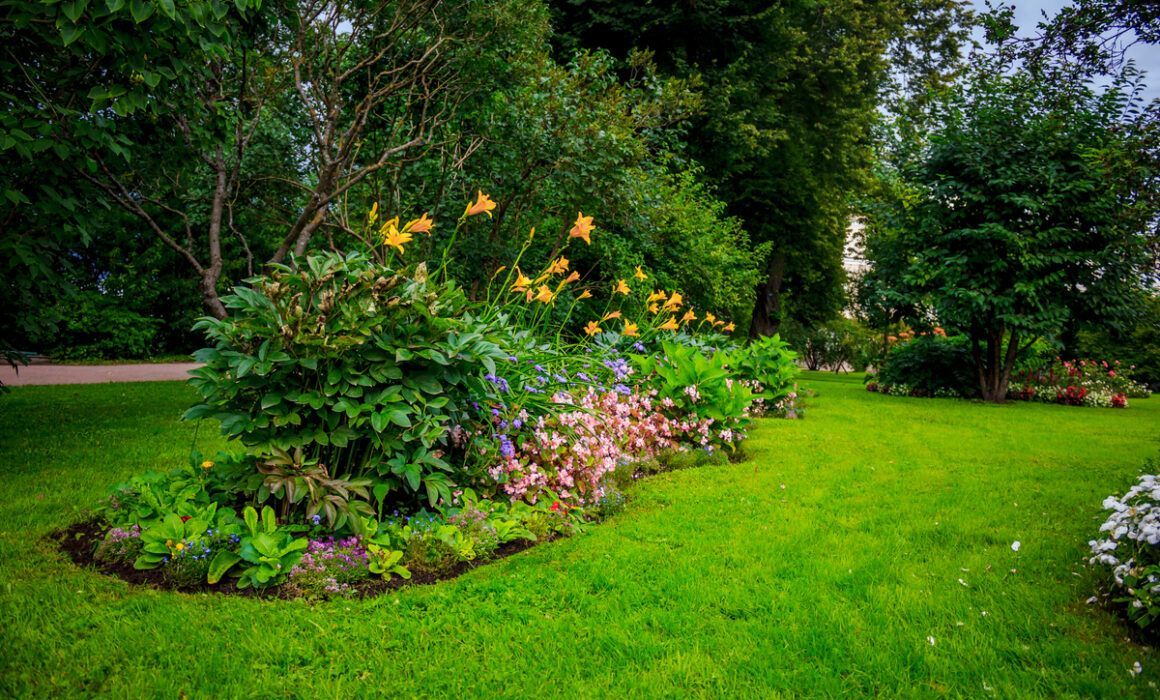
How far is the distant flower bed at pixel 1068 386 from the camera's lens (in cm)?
1215

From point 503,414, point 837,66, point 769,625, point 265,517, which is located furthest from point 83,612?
point 837,66

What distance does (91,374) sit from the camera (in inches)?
456

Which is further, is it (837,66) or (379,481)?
(837,66)

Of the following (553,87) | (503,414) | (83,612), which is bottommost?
(83,612)

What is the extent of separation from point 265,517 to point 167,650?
2.36ft

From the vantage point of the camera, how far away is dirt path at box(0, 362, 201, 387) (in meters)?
10.4

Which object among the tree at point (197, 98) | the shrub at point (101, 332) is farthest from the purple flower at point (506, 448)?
the shrub at point (101, 332)

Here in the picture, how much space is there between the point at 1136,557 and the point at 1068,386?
1165 centimetres

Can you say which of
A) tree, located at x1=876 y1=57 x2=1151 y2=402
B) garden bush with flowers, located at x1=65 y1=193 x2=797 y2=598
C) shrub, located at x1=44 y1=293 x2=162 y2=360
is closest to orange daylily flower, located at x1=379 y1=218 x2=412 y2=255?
garden bush with flowers, located at x1=65 y1=193 x2=797 y2=598

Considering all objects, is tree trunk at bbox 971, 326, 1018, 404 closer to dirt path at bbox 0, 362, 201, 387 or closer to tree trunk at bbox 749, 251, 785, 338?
tree trunk at bbox 749, 251, 785, 338

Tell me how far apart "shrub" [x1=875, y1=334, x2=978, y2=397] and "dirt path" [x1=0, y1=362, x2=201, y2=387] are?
38.9 ft

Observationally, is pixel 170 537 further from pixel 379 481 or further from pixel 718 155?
pixel 718 155

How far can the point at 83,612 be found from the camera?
8.37ft

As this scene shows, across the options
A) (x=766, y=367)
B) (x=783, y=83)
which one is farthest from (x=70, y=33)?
(x=783, y=83)
